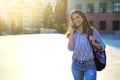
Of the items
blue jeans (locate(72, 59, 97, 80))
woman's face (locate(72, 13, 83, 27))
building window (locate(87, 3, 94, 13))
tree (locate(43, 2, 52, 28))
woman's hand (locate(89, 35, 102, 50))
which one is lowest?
tree (locate(43, 2, 52, 28))

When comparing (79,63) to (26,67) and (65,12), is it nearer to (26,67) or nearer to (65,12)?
(26,67)

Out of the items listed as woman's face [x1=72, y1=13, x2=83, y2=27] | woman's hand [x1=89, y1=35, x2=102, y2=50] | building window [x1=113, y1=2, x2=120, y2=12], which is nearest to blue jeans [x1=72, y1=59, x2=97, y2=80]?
woman's hand [x1=89, y1=35, x2=102, y2=50]

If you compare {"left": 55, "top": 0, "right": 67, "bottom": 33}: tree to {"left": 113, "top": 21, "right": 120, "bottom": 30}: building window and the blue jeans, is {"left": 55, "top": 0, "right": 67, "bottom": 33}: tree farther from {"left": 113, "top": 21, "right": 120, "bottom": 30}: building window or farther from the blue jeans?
the blue jeans

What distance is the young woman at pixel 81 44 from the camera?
712 cm

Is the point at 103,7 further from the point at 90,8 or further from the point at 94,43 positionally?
the point at 94,43

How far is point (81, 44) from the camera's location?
717 centimetres

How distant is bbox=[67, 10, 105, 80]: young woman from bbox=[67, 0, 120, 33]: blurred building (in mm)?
67199

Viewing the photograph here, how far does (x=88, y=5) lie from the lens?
78.6 metres

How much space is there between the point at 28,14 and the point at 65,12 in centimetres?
2626

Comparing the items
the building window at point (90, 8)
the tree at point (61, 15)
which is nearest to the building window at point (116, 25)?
the building window at point (90, 8)

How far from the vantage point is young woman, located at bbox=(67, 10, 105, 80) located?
7.12 m

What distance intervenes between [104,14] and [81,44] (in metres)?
69.7

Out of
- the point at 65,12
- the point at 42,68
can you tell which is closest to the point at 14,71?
the point at 42,68

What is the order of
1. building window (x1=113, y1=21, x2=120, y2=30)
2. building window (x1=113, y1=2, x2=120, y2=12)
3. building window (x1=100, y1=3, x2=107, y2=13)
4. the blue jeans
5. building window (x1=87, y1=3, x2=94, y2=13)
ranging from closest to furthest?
the blue jeans, building window (x1=113, y1=21, x2=120, y2=30), building window (x1=113, y1=2, x2=120, y2=12), building window (x1=100, y1=3, x2=107, y2=13), building window (x1=87, y1=3, x2=94, y2=13)
